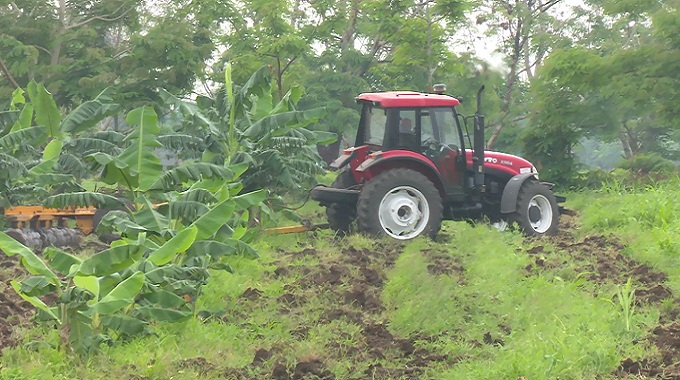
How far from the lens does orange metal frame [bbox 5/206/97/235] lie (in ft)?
39.7

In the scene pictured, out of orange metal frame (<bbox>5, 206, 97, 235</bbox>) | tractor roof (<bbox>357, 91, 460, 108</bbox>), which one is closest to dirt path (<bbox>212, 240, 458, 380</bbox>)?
tractor roof (<bbox>357, 91, 460, 108</bbox>)

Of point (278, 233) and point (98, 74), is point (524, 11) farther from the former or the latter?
point (278, 233)

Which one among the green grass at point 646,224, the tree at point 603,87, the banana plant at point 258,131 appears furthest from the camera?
the tree at point 603,87

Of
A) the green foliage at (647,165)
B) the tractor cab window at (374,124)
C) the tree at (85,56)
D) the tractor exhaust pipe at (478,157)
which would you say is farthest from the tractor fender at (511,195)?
the tree at (85,56)

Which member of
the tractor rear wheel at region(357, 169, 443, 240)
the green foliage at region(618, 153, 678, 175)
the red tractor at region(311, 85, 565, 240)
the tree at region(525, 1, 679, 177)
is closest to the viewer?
the tractor rear wheel at region(357, 169, 443, 240)

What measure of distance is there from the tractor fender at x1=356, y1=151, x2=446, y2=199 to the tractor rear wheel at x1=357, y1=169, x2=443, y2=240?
0.58 ft

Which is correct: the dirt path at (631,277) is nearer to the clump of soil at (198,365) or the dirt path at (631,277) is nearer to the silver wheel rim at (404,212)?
the silver wheel rim at (404,212)

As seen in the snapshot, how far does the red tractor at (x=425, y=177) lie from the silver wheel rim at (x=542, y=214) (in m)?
0.01

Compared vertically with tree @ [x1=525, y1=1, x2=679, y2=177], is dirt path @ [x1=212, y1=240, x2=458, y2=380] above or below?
below

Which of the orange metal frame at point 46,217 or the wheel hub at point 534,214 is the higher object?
the wheel hub at point 534,214

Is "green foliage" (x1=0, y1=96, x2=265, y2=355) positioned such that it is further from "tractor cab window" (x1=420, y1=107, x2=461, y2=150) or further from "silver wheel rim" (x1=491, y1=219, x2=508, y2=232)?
"silver wheel rim" (x1=491, y1=219, x2=508, y2=232)

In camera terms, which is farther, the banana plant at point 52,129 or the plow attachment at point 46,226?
the plow attachment at point 46,226

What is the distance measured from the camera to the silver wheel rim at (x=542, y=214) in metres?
12.4

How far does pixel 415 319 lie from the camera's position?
7.38m
